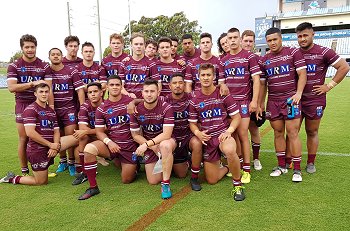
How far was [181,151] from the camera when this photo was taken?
486 cm

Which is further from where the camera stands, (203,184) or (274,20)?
(274,20)

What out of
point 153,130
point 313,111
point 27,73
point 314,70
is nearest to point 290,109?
point 313,111

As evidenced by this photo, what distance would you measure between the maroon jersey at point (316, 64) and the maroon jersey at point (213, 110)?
1.22 metres

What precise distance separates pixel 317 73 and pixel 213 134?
5.75 feet

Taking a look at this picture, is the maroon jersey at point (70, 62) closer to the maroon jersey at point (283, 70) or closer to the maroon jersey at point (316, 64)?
the maroon jersey at point (283, 70)

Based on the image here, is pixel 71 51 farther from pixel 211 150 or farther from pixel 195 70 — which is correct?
pixel 211 150

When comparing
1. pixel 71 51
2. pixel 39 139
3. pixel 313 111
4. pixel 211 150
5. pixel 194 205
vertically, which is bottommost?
pixel 194 205

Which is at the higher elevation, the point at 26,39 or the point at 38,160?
the point at 26,39

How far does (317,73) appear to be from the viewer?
183 inches

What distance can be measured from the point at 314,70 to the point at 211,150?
73.9 inches

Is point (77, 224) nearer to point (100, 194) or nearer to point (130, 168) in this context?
point (100, 194)

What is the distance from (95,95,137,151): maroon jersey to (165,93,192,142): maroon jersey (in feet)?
2.16

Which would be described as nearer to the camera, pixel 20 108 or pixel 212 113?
pixel 212 113

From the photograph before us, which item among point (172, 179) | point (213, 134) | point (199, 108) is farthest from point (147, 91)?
point (172, 179)
